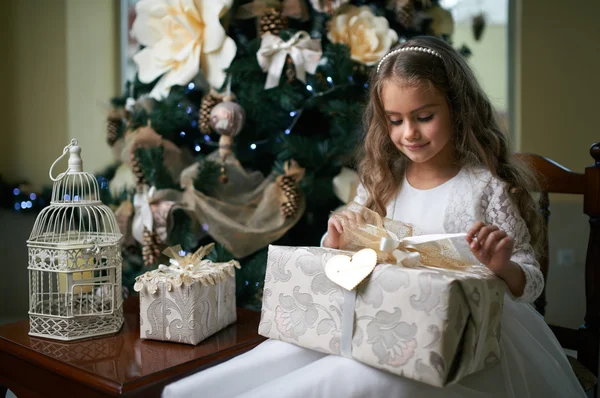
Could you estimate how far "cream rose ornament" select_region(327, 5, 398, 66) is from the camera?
1724 mm

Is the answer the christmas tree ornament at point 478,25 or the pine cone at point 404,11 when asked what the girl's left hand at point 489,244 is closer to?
the pine cone at point 404,11

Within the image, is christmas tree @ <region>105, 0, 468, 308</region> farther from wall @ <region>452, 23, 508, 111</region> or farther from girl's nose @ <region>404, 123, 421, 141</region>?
wall @ <region>452, 23, 508, 111</region>

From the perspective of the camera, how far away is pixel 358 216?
119 cm

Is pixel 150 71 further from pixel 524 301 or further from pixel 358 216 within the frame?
pixel 524 301

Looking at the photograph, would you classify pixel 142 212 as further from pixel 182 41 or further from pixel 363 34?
pixel 363 34

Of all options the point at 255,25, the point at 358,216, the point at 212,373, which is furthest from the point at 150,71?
the point at 212,373

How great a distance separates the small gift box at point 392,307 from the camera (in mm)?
865

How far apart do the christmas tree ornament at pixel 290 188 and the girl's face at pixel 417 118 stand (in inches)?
21.8

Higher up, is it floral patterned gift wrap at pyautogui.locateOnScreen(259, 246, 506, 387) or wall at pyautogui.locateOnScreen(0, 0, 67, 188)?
wall at pyautogui.locateOnScreen(0, 0, 67, 188)

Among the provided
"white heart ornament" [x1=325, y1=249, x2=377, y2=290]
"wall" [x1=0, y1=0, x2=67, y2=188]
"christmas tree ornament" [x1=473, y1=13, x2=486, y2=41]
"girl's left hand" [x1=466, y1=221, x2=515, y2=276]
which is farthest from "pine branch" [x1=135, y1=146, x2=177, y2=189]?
"christmas tree ornament" [x1=473, y1=13, x2=486, y2=41]

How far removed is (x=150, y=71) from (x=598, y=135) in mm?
1990

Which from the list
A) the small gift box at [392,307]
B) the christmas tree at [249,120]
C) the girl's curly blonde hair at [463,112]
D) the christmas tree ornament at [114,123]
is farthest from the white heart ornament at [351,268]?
the christmas tree ornament at [114,123]

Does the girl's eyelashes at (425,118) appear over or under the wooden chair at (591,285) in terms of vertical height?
over

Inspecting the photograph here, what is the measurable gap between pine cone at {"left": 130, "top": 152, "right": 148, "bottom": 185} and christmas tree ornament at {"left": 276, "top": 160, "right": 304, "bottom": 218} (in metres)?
0.47
